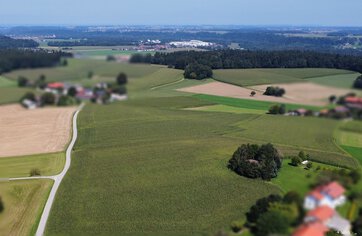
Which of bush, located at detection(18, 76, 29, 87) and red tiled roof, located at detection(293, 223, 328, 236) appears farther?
red tiled roof, located at detection(293, 223, 328, 236)

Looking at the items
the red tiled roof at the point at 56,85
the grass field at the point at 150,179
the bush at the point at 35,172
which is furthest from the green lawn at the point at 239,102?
the red tiled roof at the point at 56,85

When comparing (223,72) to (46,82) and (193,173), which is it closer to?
(193,173)

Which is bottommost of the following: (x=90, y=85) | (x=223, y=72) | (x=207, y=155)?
(x=207, y=155)

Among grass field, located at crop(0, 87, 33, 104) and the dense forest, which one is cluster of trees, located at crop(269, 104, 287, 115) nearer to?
the dense forest

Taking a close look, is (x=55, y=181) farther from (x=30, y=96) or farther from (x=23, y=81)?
(x=23, y=81)

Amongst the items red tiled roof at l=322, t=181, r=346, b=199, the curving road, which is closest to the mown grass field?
the curving road

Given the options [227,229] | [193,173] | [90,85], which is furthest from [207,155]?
[90,85]
